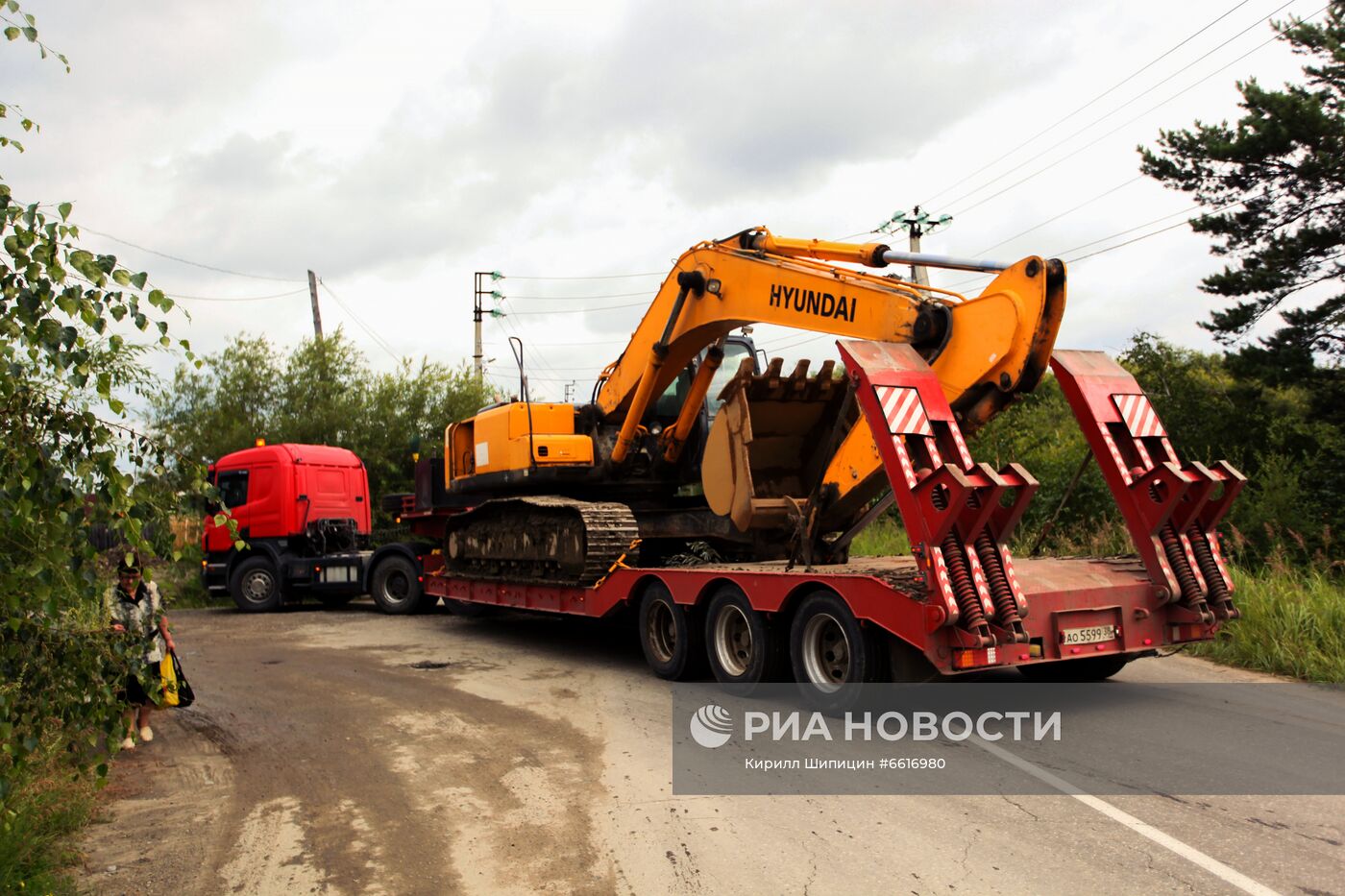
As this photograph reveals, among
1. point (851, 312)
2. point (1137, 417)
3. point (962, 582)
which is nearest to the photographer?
point (962, 582)

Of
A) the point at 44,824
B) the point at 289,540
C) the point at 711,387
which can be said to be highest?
A: the point at 711,387

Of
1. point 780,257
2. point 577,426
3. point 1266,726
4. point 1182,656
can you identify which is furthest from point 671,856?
point 577,426

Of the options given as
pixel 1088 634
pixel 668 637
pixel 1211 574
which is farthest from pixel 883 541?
pixel 1088 634

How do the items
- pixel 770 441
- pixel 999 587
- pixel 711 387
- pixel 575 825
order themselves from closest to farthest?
pixel 575 825 < pixel 999 587 < pixel 770 441 < pixel 711 387

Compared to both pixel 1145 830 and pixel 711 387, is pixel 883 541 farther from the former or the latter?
pixel 1145 830

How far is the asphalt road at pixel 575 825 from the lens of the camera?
4750mm

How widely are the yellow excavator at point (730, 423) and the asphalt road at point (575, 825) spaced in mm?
2534

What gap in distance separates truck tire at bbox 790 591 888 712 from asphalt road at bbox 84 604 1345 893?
1.11 metres

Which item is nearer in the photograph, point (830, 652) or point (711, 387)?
point (830, 652)

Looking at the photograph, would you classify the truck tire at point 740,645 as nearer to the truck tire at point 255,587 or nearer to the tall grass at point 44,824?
the tall grass at point 44,824

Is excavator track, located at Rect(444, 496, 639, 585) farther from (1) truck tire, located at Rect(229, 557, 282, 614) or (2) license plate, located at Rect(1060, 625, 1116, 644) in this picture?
(1) truck tire, located at Rect(229, 557, 282, 614)

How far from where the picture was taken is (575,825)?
18.4ft

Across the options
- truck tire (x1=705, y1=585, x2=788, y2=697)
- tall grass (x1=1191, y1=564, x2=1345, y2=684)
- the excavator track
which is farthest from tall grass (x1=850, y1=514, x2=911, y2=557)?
truck tire (x1=705, y1=585, x2=788, y2=697)

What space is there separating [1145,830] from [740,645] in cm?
428
